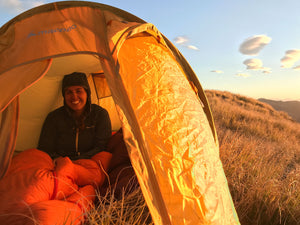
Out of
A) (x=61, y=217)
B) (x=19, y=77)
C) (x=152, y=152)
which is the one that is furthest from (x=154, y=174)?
(x=19, y=77)

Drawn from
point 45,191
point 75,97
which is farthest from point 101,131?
point 45,191

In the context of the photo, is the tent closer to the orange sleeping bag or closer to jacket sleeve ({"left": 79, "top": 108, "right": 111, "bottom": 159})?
the orange sleeping bag

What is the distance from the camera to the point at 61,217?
4.26 feet

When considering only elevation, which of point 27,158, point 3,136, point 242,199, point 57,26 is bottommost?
point 242,199

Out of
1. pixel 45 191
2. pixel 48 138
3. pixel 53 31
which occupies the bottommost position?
pixel 45 191

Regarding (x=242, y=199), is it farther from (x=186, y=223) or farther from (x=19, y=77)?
(x=19, y=77)

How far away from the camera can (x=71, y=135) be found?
8.10ft

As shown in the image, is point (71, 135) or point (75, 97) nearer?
point (75, 97)

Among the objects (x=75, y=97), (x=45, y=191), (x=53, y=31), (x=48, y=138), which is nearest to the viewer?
(x=45, y=191)

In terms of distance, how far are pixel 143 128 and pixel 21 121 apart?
6.55ft

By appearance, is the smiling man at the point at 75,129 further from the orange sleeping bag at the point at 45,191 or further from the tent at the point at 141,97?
the tent at the point at 141,97

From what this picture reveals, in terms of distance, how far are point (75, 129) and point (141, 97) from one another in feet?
4.15

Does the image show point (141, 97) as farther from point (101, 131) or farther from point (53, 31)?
point (101, 131)

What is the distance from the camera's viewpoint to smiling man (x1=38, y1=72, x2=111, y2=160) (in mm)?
2434
